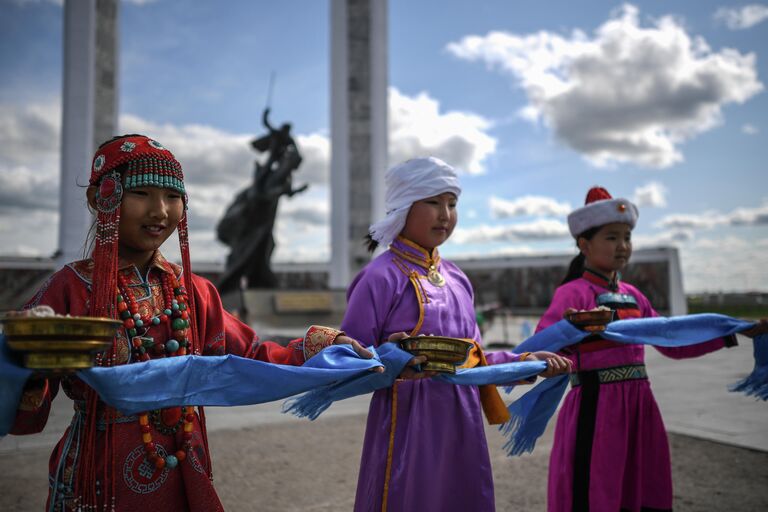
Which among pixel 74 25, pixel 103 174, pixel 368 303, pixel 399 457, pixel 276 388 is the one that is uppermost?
pixel 74 25

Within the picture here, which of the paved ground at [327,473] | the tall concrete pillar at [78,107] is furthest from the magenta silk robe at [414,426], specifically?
the tall concrete pillar at [78,107]

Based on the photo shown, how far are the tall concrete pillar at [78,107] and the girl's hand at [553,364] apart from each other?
16.7 m

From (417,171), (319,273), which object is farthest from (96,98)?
(417,171)

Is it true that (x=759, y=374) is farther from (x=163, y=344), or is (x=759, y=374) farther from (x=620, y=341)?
(x=163, y=344)

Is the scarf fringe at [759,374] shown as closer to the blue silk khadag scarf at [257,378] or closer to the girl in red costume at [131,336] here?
the blue silk khadag scarf at [257,378]

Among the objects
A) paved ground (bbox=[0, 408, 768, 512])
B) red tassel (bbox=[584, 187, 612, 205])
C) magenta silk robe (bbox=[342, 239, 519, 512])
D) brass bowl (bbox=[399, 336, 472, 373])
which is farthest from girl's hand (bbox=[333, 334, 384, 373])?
paved ground (bbox=[0, 408, 768, 512])

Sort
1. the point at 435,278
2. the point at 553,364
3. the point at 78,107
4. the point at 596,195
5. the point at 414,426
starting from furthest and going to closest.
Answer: the point at 78,107 < the point at 596,195 < the point at 435,278 < the point at 553,364 < the point at 414,426

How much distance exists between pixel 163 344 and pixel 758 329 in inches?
101

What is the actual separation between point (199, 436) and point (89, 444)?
0.30 metres

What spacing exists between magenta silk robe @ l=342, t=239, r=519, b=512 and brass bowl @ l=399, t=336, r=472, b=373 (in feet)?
1.00

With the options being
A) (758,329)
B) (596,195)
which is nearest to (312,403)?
(596,195)

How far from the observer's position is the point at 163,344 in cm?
171

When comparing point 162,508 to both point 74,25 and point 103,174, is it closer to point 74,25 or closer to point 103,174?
point 103,174

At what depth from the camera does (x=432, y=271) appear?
7.94ft
